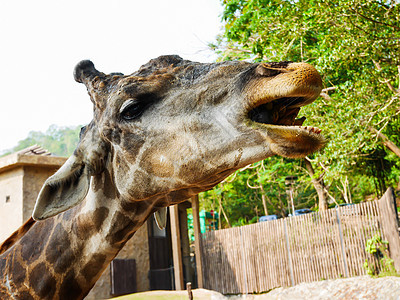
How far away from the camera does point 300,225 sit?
43.1ft

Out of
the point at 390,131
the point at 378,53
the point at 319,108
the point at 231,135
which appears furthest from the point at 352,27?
the point at 231,135

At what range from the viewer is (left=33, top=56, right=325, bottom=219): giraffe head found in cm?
170

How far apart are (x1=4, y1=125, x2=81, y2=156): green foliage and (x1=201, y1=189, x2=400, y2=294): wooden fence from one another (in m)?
93.0

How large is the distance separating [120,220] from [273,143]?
115cm

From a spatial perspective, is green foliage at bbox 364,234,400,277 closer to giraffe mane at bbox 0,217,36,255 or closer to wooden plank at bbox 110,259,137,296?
wooden plank at bbox 110,259,137,296

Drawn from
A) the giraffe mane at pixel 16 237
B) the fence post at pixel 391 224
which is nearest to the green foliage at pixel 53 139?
the fence post at pixel 391 224

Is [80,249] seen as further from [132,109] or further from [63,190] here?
[132,109]

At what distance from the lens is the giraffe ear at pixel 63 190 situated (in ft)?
7.14

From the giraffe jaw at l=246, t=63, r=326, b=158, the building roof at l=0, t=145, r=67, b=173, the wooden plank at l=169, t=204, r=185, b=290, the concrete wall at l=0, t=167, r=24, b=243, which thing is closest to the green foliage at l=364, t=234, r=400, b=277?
the wooden plank at l=169, t=204, r=185, b=290

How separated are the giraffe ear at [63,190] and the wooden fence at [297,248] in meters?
9.48

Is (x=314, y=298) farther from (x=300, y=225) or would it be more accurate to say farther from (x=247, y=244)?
(x=247, y=244)

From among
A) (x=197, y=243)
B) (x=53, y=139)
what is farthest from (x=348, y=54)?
(x=53, y=139)

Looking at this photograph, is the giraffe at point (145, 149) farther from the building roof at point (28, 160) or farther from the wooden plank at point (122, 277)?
the wooden plank at point (122, 277)

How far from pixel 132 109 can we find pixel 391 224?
9.87m
